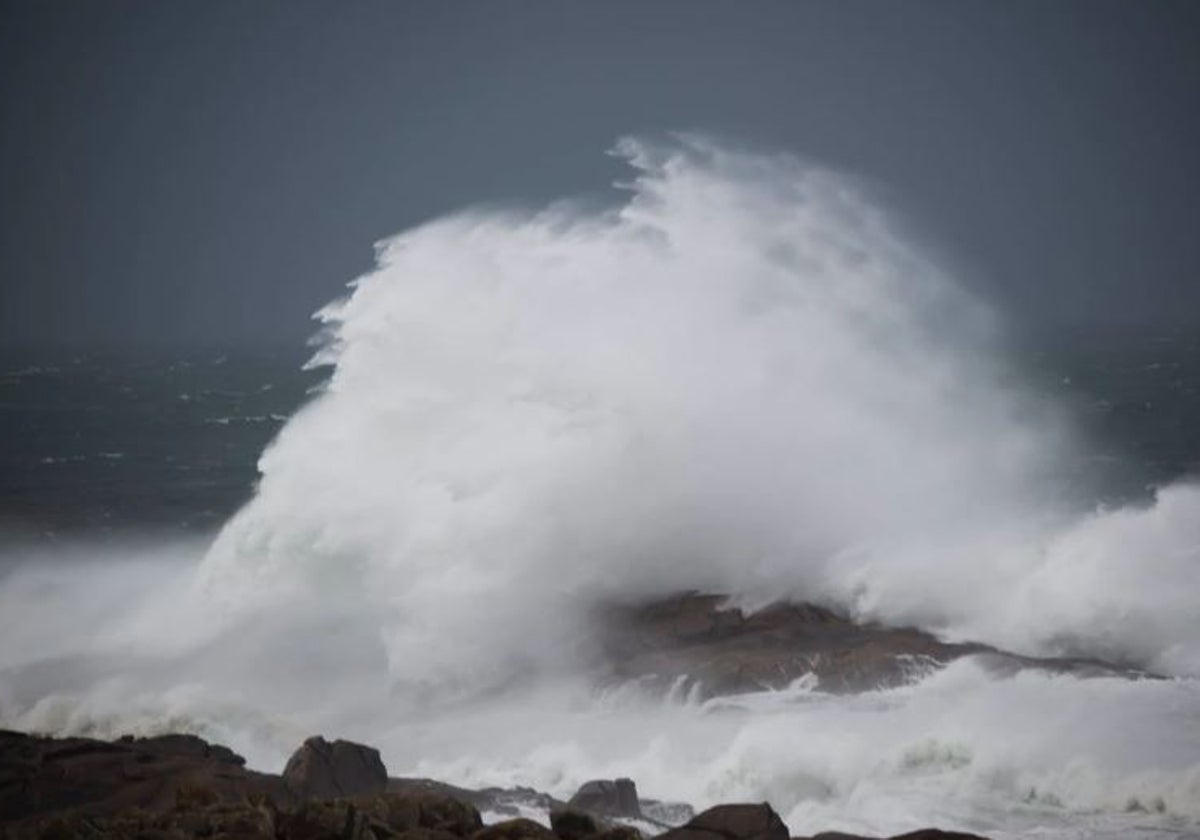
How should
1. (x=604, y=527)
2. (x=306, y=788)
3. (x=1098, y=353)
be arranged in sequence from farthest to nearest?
(x=1098, y=353) < (x=604, y=527) < (x=306, y=788)

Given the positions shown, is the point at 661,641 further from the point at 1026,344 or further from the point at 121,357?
the point at 121,357

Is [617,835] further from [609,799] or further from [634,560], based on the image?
[634,560]

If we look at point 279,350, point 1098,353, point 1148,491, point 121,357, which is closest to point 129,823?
point 1148,491

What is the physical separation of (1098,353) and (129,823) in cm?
10582

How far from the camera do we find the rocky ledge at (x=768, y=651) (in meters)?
19.8

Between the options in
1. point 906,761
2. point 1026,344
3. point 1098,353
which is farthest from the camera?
point 1026,344

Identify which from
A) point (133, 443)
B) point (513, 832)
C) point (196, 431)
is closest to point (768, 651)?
point (513, 832)

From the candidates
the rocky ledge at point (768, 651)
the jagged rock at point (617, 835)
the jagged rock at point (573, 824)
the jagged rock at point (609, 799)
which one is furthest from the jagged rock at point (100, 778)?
the rocky ledge at point (768, 651)

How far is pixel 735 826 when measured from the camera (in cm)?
1119

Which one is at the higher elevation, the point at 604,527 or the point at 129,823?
the point at 604,527

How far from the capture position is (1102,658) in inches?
819

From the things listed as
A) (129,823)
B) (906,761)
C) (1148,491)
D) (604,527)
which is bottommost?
(129,823)

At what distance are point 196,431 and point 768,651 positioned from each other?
51203 millimetres

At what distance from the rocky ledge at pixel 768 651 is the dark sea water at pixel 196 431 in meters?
18.6
